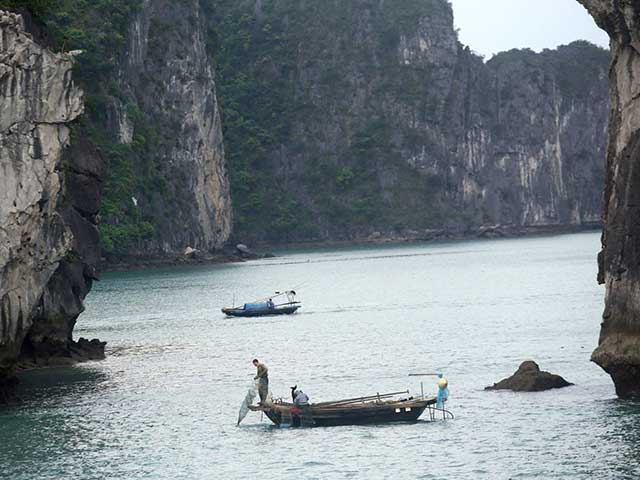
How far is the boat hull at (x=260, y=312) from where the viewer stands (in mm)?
79125

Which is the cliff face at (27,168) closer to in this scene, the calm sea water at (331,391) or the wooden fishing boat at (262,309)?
the calm sea water at (331,391)

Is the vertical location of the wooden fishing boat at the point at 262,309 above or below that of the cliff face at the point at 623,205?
below

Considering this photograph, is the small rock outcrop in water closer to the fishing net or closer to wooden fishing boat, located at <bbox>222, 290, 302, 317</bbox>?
the fishing net

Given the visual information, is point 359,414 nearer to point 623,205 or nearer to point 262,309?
point 623,205

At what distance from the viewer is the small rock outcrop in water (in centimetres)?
4172

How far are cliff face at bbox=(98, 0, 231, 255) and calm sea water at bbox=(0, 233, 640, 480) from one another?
39203mm

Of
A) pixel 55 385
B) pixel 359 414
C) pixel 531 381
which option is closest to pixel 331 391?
pixel 531 381

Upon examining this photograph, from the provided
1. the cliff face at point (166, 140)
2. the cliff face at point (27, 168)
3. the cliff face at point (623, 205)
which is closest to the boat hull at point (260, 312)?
the cliff face at point (27, 168)

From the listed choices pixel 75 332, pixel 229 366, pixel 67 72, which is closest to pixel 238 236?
pixel 75 332

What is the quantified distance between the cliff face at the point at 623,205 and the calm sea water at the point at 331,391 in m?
2.18

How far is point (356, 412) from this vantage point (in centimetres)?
3772

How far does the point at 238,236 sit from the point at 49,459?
532 feet

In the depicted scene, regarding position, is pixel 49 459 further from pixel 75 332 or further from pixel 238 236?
pixel 238 236

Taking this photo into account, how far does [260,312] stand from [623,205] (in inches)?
1897
